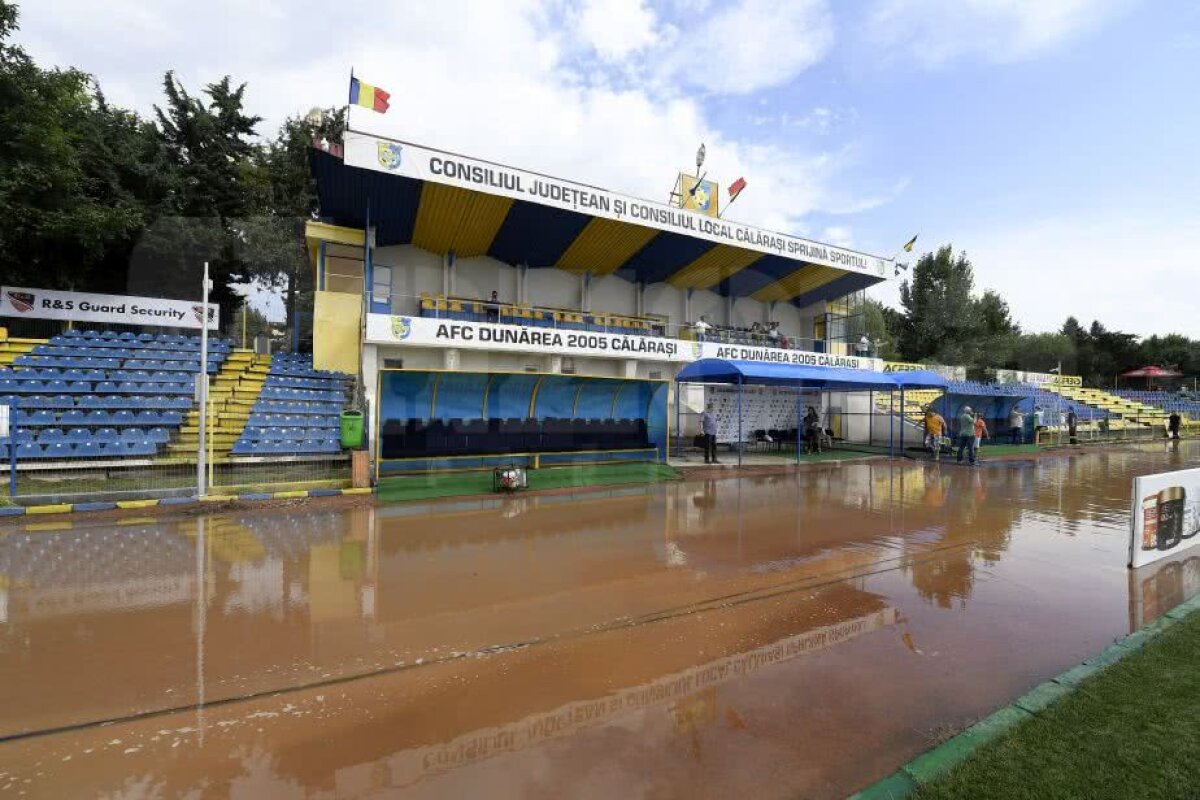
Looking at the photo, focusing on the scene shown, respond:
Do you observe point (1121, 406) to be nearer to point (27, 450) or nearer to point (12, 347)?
point (27, 450)

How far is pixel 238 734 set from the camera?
10.8 feet

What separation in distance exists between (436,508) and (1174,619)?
986 cm

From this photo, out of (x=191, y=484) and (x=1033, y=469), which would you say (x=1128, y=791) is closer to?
(x=191, y=484)

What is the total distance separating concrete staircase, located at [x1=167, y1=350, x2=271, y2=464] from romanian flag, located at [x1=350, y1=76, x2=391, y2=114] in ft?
27.4

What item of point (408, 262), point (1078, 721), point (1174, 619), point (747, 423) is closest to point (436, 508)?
point (1078, 721)

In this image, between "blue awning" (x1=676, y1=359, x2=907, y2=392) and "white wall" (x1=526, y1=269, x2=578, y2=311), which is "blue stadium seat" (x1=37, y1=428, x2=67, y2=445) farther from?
"blue awning" (x1=676, y1=359, x2=907, y2=392)

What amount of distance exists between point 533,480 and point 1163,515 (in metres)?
10.8

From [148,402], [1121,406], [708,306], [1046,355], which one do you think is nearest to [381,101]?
[148,402]

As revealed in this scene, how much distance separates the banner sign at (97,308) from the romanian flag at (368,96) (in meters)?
7.55

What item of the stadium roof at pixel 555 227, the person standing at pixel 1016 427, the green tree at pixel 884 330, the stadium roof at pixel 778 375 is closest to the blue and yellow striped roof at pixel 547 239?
the stadium roof at pixel 555 227

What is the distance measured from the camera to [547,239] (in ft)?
68.1

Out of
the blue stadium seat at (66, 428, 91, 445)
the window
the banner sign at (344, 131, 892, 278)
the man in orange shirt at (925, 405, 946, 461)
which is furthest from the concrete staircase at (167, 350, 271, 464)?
the man in orange shirt at (925, 405, 946, 461)

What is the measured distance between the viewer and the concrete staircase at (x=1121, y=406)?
105 ft

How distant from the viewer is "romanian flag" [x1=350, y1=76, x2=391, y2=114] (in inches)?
617
